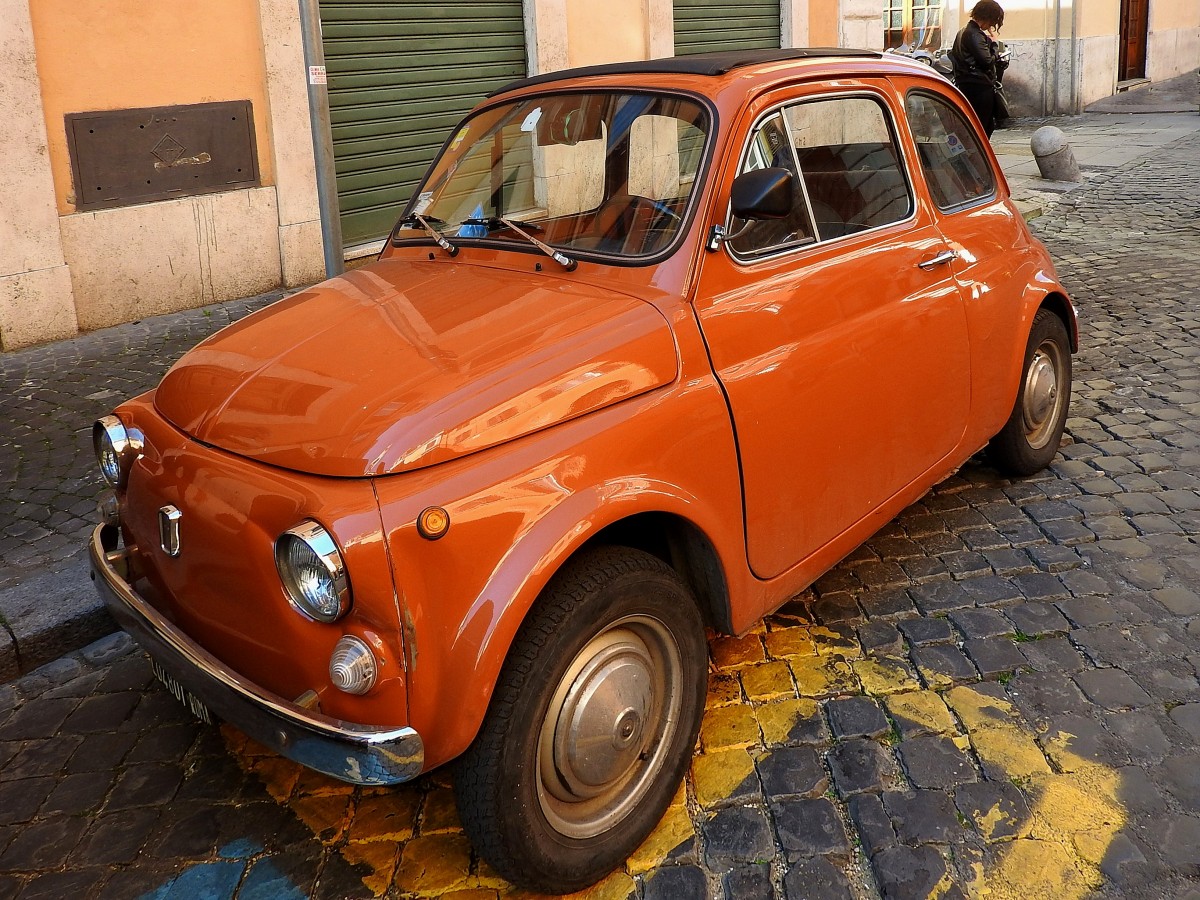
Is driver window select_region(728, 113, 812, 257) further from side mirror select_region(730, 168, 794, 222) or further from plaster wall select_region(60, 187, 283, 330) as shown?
plaster wall select_region(60, 187, 283, 330)

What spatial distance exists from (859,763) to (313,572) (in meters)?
1.62

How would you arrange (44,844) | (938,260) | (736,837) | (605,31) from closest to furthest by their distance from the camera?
(736,837)
(44,844)
(938,260)
(605,31)

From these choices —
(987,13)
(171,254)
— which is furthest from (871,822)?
(987,13)

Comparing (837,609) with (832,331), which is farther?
(837,609)

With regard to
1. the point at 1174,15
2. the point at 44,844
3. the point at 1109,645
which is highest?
the point at 1174,15

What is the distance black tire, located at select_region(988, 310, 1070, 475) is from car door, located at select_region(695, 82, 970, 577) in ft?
2.43

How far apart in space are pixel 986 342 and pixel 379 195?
23.6 feet

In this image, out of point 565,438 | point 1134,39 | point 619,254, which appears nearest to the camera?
point 565,438

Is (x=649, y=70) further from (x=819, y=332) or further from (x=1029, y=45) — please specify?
(x=1029, y=45)

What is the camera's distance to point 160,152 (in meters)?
8.06

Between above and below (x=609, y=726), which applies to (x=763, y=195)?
Answer: above

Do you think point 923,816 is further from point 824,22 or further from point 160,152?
point 824,22

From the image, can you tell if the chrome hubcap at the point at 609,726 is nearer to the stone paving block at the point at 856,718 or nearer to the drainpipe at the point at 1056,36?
the stone paving block at the point at 856,718

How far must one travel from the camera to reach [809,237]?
3.48m
